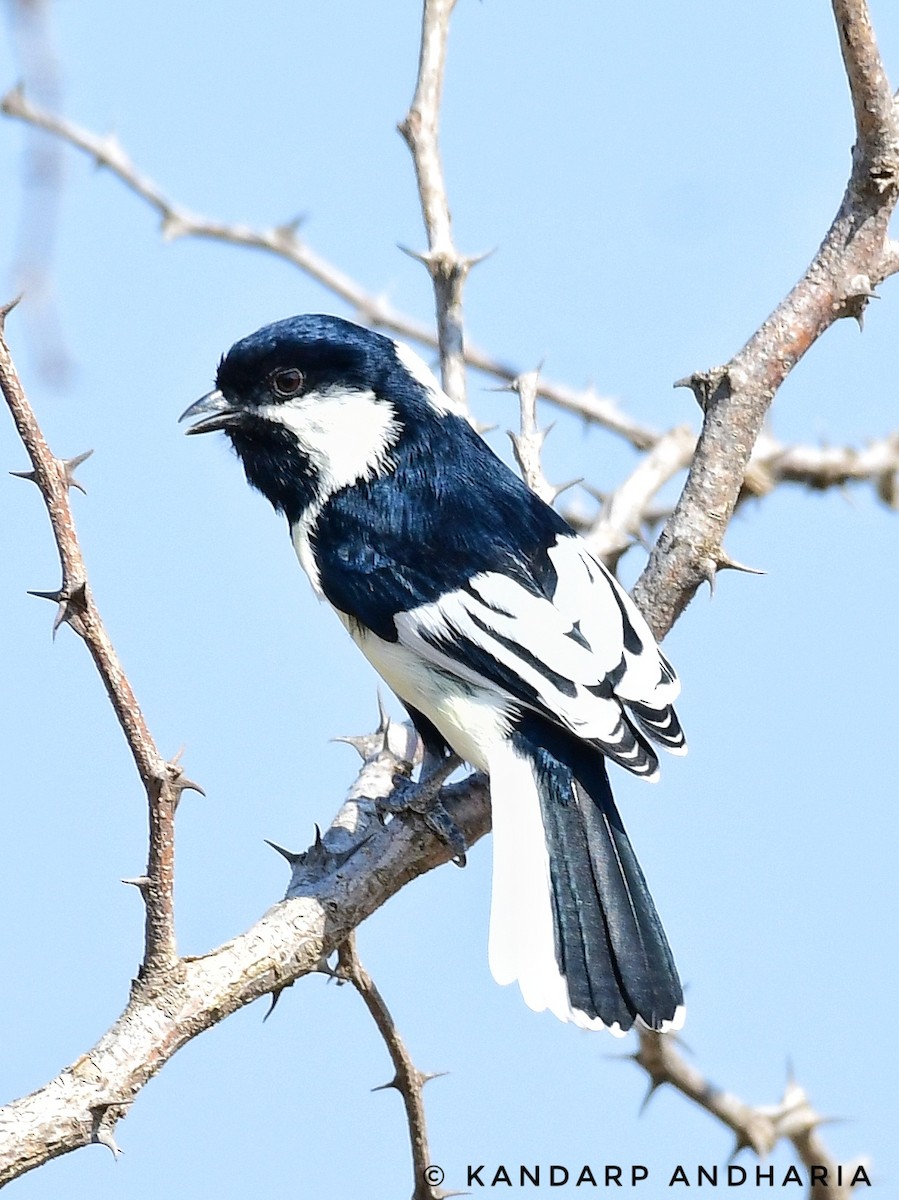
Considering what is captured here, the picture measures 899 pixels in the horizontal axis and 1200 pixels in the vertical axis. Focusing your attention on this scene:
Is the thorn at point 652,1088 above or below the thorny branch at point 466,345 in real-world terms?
below

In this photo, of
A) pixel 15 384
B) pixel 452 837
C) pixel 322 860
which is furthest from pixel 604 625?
pixel 15 384

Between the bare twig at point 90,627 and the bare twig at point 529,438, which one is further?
the bare twig at point 529,438

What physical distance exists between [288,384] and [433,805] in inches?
50.8

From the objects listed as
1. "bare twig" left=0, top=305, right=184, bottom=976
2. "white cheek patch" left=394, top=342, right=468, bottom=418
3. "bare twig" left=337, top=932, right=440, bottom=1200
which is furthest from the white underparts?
"bare twig" left=0, top=305, right=184, bottom=976

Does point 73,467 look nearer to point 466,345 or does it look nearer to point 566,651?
point 566,651

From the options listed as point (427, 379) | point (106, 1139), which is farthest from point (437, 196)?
point (106, 1139)

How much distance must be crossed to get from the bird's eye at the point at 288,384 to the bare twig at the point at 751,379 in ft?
3.51

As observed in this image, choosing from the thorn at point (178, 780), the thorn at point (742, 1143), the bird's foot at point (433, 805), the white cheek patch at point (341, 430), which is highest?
the white cheek patch at point (341, 430)

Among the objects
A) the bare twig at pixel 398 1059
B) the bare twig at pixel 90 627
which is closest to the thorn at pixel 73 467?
the bare twig at pixel 90 627

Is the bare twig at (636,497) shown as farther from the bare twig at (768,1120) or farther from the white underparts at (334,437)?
the bare twig at (768,1120)

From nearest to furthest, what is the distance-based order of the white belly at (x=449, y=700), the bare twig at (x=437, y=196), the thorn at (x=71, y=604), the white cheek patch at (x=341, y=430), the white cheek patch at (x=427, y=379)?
1. the thorn at (x=71, y=604)
2. the white belly at (x=449, y=700)
3. the white cheek patch at (x=341, y=430)
4. the white cheek patch at (x=427, y=379)
5. the bare twig at (x=437, y=196)

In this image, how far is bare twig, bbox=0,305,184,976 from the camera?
90.1 inches

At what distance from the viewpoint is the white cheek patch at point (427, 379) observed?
4.25m

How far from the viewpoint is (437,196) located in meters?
4.48
